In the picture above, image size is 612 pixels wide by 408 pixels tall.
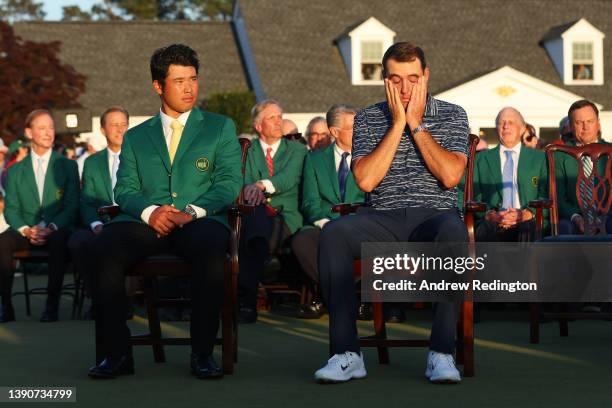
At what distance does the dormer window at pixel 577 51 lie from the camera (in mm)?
40031

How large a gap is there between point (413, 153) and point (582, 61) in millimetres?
34509

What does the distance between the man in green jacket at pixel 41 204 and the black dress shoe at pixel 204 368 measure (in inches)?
167

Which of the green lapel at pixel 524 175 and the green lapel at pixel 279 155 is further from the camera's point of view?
the green lapel at pixel 279 155

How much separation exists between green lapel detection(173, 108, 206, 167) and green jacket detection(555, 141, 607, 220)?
3494 mm

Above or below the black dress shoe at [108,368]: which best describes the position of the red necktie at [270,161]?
above

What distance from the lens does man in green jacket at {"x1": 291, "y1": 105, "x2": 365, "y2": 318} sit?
10.7 meters

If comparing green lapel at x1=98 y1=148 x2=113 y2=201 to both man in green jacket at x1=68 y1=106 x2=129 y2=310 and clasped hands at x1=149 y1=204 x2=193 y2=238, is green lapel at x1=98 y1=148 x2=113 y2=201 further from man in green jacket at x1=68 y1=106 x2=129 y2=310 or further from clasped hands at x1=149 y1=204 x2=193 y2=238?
clasped hands at x1=149 y1=204 x2=193 y2=238

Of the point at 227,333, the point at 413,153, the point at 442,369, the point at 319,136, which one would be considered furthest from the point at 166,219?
the point at 319,136

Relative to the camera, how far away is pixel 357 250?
6953 mm

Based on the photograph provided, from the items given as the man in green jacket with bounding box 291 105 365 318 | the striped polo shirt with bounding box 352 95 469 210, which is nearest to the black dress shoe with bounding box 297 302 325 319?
the man in green jacket with bounding box 291 105 365 318

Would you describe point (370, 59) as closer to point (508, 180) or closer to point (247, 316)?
point (508, 180)

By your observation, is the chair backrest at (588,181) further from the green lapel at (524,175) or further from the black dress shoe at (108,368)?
the black dress shoe at (108,368)

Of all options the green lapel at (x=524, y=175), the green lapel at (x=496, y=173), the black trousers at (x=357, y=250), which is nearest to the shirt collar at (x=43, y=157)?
the green lapel at (x=496, y=173)

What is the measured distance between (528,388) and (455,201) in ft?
4.09
